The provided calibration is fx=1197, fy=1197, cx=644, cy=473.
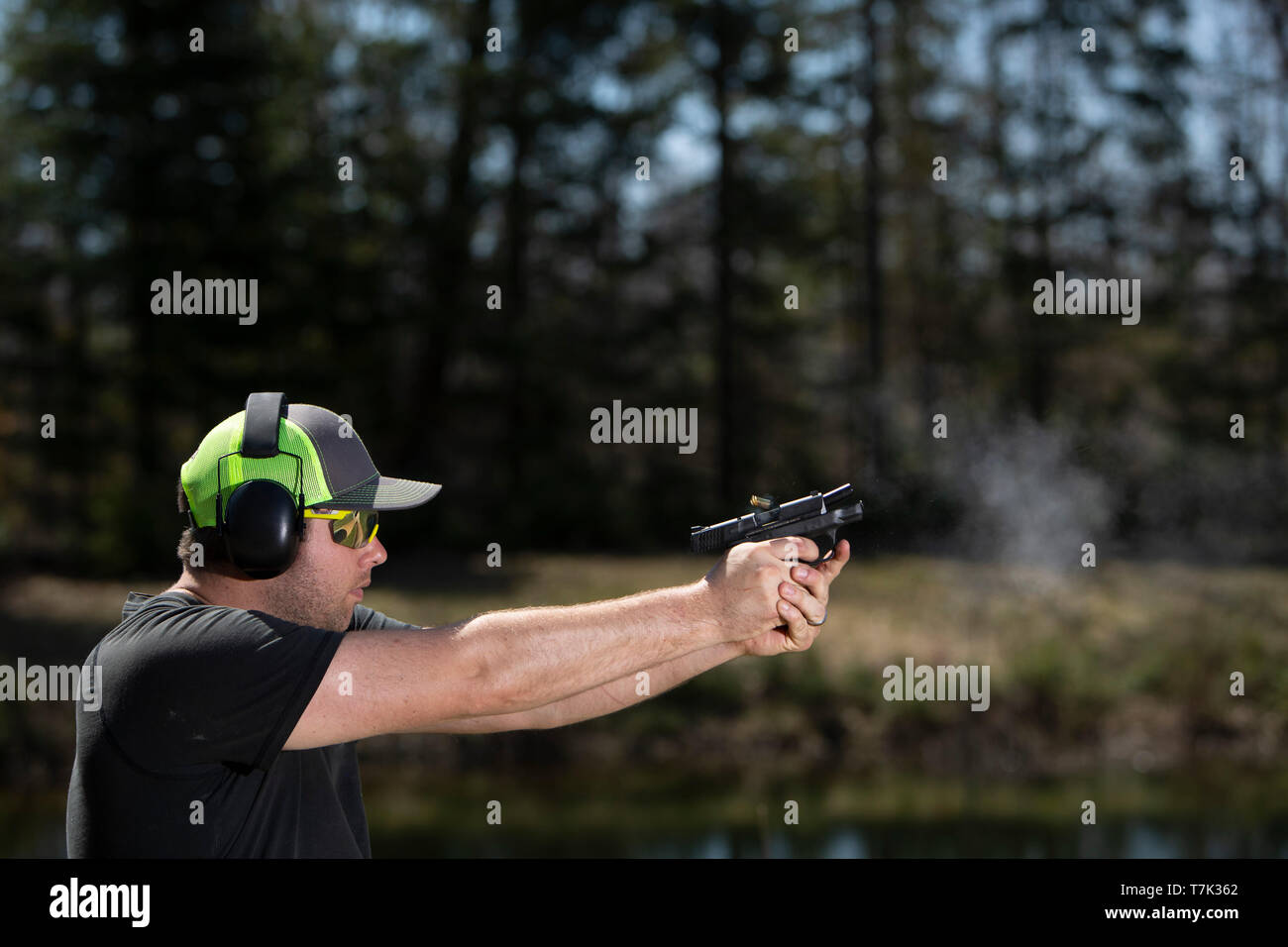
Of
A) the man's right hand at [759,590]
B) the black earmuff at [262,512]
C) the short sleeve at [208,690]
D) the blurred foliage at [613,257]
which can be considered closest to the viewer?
the short sleeve at [208,690]

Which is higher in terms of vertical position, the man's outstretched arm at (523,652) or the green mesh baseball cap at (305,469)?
the green mesh baseball cap at (305,469)

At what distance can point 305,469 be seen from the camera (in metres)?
2.47

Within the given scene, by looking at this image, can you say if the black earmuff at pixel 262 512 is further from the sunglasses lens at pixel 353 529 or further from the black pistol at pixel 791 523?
the black pistol at pixel 791 523

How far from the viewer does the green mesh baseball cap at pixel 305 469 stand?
242 cm

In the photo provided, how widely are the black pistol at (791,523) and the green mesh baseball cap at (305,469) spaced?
0.74 metres

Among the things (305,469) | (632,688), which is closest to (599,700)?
(632,688)

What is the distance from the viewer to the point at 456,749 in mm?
14156

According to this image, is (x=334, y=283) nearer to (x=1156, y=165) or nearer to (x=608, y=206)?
(x=608, y=206)

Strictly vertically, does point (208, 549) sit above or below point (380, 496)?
below

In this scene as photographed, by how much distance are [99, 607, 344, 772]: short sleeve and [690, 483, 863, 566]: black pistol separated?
1018 mm

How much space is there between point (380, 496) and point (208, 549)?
37cm

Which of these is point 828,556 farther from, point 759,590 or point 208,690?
point 208,690

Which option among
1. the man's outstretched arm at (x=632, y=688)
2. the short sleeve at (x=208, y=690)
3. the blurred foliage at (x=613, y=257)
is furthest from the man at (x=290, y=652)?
the blurred foliage at (x=613, y=257)
